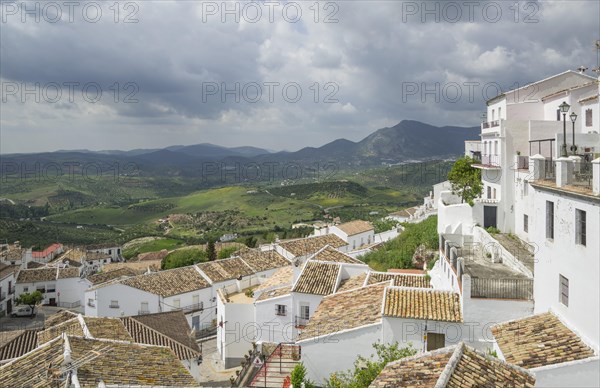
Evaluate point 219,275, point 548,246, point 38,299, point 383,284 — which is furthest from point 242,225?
point 548,246

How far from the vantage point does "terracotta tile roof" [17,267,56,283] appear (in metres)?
60.2

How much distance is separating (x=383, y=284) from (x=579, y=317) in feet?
31.0

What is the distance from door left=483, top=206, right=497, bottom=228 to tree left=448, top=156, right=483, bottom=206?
1558 millimetres

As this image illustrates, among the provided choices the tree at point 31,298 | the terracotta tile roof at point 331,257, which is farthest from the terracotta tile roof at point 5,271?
the terracotta tile roof at point 331,257

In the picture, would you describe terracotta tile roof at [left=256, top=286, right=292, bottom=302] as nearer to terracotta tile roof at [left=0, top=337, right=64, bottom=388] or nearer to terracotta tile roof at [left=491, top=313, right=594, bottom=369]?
terracotta tile roof at [left=0, top=337, right=64, bottom=388]

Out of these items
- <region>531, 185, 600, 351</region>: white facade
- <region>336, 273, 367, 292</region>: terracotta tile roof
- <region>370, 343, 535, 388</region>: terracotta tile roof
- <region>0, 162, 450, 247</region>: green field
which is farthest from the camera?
<region>0, 162, 450, 247</region>: green field

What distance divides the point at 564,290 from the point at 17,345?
75.7 ft

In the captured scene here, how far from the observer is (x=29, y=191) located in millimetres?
194500

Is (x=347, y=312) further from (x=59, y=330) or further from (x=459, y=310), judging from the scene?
(x=59, y=330)

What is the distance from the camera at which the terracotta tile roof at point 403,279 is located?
22.1 meters

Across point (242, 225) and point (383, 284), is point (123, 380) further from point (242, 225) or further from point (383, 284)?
point (242, 225)

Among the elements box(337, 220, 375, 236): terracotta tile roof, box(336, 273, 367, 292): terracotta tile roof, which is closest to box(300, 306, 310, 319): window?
box(336, 273, 367, 292): terracotta tile roof

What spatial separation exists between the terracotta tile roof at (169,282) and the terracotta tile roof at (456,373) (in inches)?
1222

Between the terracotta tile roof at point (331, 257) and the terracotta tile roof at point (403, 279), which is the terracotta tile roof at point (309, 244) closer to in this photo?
the terracotta tile roof at point (331, 257)
